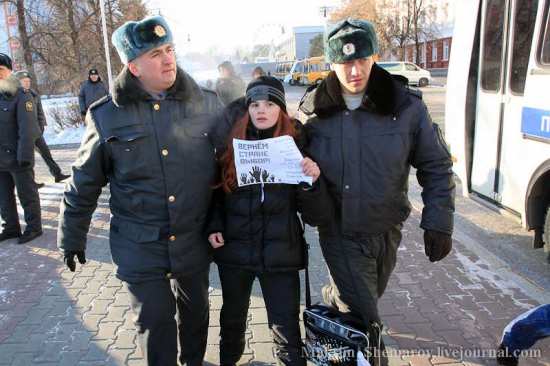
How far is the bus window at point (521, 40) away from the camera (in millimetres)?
4977

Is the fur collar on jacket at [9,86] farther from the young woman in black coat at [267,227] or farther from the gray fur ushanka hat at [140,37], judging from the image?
the young woman in black coat at [267,227]

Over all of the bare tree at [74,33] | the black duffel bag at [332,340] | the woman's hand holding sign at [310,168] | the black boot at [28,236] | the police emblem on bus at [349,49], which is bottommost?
the black boot at [28,236]

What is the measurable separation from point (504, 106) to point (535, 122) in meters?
0.76

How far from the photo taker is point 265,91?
8.39ft

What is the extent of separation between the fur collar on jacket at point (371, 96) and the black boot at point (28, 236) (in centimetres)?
457

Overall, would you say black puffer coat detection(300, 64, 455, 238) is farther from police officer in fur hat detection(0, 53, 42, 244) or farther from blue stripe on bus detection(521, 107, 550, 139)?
police officer in fur hat detection(0, 53, 42, 244)

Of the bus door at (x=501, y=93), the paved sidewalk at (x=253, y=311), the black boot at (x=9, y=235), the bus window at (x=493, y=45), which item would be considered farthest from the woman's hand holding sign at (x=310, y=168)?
the black boot at (x=9, y=235)

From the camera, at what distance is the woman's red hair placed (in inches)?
102

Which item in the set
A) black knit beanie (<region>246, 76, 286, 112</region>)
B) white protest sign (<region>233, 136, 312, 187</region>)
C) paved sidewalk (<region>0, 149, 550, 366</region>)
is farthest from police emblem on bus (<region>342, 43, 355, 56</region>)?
paved sidewalk (<region>0, 149, 550, 366</region>)

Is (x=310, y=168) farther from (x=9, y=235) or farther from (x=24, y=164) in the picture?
(x=9, y=235)

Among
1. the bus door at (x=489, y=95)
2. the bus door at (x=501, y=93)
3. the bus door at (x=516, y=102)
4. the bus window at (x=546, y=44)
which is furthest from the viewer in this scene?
the bus door at (x=489, y=95)

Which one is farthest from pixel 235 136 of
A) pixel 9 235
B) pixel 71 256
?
pixel 9 235

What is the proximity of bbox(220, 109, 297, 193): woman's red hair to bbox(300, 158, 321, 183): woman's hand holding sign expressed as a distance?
179 millimetres

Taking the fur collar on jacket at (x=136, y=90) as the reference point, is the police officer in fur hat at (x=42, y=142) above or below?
below
